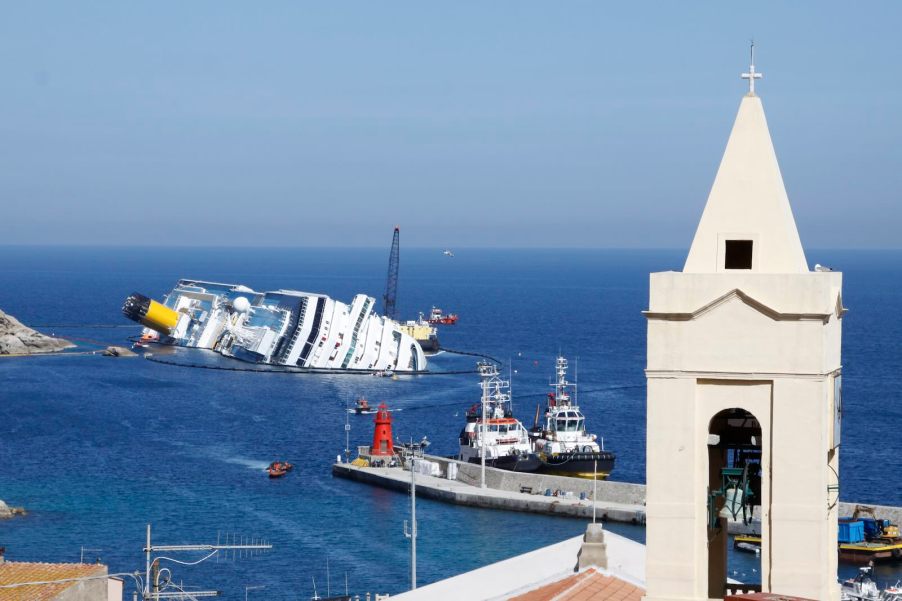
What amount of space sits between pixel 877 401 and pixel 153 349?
178 feet

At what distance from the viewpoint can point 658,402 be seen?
11.4 metres

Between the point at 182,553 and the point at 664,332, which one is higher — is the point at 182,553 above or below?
below

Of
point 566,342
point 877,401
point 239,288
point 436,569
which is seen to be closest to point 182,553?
point 436,569

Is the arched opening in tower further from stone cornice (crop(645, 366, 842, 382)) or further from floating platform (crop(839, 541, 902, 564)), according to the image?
floating platform (crop(839, 541, 902, 564))

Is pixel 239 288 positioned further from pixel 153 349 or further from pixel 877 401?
pixel 877 401

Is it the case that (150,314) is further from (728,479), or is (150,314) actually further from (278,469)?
(728,479)

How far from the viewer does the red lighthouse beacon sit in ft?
197

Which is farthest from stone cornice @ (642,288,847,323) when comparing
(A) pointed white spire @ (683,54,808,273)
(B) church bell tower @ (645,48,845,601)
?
(A) pointed white spire @ (683,54,808,273)

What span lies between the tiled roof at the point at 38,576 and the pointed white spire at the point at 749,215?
13003mm

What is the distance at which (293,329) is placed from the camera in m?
102

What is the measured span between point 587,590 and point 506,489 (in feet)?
133

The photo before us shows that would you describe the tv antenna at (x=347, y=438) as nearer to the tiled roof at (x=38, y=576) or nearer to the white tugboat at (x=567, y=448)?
the white tugboat at (x=567, y=448)

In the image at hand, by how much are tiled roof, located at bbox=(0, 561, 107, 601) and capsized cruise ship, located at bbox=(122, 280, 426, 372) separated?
71538 mm

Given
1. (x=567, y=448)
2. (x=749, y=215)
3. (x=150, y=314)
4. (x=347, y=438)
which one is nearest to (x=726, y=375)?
(x=749, y=215)
